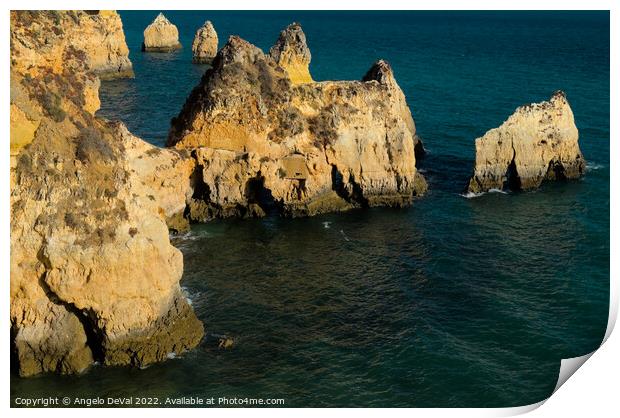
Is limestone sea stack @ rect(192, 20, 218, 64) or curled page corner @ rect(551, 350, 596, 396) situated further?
limestone sea stack @ rect(192, 20, 218, 64)

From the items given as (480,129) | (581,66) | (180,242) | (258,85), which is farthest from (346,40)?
(180,242)

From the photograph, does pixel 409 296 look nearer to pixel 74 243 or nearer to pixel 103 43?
pixel 74 243

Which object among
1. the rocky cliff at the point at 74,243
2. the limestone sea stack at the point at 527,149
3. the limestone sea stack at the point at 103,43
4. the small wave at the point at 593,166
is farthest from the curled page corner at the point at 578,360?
the limestone sea stack at the point at 103,43

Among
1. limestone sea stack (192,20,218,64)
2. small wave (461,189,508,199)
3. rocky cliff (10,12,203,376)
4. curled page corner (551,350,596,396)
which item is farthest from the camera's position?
limestone sea stack (192,20,218,64)

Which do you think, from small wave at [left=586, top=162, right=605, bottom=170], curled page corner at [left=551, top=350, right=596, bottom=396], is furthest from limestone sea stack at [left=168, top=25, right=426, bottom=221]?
curled page corner at [left=551, top=350, right=596, bottom=396]

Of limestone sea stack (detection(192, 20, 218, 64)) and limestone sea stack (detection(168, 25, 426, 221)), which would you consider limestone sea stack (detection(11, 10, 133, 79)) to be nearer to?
limestone sea stack (detection(192, 20, 218, 64))

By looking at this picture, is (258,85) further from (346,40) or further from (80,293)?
(346,40)
